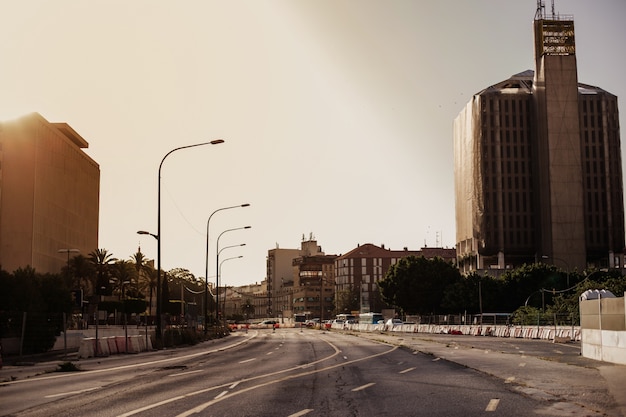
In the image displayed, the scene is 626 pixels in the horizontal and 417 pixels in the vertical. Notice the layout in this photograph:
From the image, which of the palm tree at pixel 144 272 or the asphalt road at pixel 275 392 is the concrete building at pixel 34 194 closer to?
the palm tree at pixel 144 272

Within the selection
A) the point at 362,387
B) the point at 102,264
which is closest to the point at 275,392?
the point at 362,387

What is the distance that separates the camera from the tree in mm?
114000

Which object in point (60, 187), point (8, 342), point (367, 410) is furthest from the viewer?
point (60, 187)

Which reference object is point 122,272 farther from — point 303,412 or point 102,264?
point 303,412

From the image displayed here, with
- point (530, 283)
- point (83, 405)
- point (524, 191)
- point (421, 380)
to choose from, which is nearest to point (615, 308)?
point (421, 380)

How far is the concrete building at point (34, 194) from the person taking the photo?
10750cm

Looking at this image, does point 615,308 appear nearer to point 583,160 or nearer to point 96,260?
point 96,260

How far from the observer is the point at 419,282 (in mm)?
113688

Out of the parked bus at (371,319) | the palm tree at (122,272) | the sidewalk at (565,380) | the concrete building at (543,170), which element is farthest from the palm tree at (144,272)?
the sidewalk at (565,380)

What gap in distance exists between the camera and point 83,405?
586 inches

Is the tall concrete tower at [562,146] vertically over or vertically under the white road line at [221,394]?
over

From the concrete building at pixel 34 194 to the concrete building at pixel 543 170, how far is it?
76.8m

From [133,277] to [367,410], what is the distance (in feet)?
341

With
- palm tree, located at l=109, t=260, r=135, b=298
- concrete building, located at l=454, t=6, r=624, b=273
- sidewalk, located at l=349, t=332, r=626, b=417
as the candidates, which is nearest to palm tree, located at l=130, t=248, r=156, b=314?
palm tree, located at l=109, t=260, r=135, b=298
